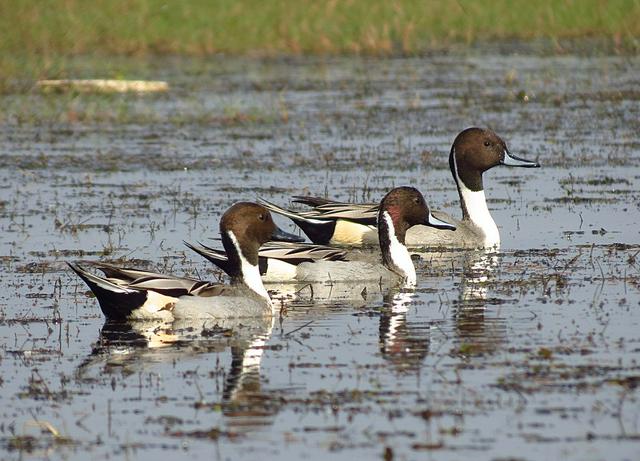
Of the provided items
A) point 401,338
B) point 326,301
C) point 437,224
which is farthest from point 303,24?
point 401,338

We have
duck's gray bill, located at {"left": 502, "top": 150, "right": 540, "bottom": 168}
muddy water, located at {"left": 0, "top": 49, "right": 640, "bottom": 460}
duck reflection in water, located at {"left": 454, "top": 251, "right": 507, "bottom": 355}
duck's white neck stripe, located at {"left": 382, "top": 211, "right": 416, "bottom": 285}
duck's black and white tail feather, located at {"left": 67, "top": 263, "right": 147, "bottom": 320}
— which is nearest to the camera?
muddy water, located at {"left": 0, "top": 49, "right": 640, "bottom": 460}

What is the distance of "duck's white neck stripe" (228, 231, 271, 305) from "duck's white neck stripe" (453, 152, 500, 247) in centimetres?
333

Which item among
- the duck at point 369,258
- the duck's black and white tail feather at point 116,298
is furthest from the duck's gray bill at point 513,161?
the duck's black and white tail feather at point 116,298

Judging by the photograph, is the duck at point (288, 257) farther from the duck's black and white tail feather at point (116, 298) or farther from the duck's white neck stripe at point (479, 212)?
the duck's white neck stripe at point (479, 212)

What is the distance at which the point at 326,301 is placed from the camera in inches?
442

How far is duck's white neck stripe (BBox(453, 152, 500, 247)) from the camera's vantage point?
44.8 ft

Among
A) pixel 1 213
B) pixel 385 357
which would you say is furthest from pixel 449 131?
pixel 385 357

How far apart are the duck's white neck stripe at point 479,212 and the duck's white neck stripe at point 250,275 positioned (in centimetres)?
333

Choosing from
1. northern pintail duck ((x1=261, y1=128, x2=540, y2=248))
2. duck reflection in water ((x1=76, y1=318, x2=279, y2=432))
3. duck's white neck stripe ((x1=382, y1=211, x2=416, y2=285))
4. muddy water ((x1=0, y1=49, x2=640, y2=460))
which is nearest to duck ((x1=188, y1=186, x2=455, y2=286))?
duck's white neck stripe ((x1=382, y1=211, x2=416, y2=285))

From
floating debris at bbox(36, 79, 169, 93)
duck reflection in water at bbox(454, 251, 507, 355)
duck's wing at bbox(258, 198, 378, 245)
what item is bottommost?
duck reflection in water at bbox(454, 251, 507, 355)

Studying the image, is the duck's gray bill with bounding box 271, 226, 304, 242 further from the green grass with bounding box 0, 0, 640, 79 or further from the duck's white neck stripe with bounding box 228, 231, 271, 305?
the green grass with bounding box 0, 0, 640, 79

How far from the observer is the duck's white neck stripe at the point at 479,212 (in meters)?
13.7

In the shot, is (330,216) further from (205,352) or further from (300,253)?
(205,352)

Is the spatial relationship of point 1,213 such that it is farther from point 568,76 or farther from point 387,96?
point 568,76
